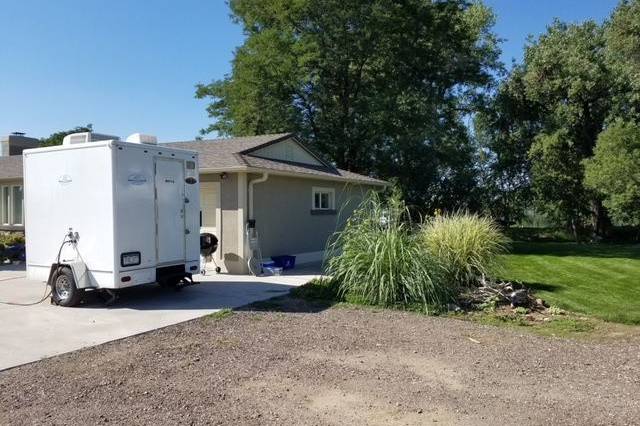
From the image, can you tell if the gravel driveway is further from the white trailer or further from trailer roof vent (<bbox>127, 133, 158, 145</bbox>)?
trailer roof vent (<bbox>127, 133, 158, 145</bbox>)

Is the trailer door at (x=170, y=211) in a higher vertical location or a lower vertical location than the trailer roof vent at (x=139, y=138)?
lower

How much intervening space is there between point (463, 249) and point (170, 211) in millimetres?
5414

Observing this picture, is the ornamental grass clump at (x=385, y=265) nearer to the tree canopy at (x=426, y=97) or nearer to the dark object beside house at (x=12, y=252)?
the dark object beside house at (x=12, y=252)

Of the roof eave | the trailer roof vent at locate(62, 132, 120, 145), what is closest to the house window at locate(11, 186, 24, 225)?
the roof eave

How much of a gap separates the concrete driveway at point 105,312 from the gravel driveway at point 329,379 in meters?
0.52

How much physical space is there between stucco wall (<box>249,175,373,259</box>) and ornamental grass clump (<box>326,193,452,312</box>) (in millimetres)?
3059

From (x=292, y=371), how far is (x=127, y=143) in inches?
198

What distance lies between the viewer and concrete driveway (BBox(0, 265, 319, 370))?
21.5 feet

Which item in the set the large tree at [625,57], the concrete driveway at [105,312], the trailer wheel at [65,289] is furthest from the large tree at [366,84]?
the trailer wheel at [65,289]

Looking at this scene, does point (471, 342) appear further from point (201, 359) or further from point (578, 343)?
point (201, 359)

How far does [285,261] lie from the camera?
1377cm

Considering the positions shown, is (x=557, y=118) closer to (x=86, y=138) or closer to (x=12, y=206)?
(x=86, y=138)

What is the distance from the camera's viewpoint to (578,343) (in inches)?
267

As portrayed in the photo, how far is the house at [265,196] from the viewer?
503 inches
